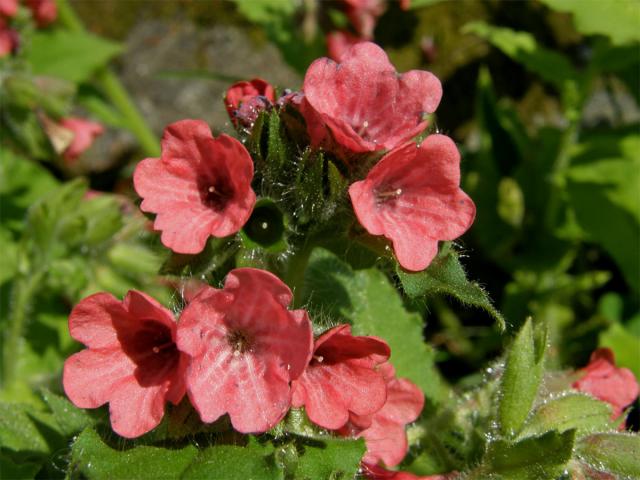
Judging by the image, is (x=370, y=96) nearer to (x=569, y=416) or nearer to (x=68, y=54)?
(x=569, y=416)

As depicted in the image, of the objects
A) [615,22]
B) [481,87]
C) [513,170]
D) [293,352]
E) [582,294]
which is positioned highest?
[615,22]

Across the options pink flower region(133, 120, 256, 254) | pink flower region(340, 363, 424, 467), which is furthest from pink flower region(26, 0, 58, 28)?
pink flower region(340, 363, 424, 467)

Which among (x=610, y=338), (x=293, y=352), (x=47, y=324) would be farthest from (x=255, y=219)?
(x=47, y=324)

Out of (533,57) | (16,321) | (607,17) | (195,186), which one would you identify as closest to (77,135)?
(16,321)

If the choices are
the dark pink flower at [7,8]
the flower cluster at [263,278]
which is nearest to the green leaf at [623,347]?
the flower cluster at [263,278]

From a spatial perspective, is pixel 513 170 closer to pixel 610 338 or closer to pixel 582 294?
pixel 582 294
